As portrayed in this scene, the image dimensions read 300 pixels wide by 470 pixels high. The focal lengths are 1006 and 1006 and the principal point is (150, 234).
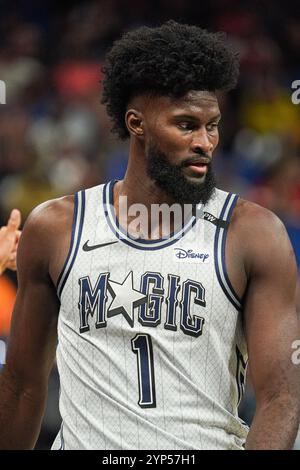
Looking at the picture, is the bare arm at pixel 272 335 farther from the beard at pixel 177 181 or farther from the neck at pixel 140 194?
the neck at pixel 140 194

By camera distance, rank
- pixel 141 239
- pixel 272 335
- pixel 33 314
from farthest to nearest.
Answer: pixel 33 314, pixel 141 239, pixel 272 335

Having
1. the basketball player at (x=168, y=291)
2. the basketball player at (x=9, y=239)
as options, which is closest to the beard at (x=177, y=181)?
the basketball player at (x=168, y=291)

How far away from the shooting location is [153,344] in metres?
3.45

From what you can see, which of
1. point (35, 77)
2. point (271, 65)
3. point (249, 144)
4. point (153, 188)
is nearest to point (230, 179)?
point (249, 144)

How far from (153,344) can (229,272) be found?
1.18ft

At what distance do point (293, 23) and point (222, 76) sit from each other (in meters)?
4.20

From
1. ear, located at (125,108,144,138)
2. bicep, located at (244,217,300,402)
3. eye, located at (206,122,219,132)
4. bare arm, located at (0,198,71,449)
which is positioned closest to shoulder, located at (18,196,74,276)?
bare arm, located at (0,198,71,449)

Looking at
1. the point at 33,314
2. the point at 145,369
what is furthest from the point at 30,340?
the point at 145,369

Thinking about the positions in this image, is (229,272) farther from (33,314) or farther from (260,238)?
(33,314)

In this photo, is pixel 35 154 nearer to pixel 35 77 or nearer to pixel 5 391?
pixel 35 77

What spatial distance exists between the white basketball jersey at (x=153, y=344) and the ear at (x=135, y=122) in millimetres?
392

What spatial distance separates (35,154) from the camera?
23.7 ft

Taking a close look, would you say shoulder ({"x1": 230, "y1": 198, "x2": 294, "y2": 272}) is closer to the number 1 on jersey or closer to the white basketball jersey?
the white basketball jersey

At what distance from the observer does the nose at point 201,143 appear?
346 cm
